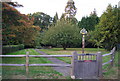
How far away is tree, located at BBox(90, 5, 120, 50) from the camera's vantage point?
22.0 metres

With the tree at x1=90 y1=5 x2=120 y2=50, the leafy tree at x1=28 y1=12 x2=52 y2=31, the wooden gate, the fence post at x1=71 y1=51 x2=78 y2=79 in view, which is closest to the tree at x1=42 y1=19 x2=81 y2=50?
the tree at x1=90 y1=5 x2=120 y2=50

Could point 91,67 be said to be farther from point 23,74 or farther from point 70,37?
point 70,37

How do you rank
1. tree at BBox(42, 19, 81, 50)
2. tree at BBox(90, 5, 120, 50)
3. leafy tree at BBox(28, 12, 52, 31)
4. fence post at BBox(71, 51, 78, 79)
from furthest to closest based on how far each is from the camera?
leafy tree at BBox(28, 12, 52, 31), tree at BBox(42, 19, 81, 50), tree at BBox(90, 5, 120, 50), fence post at BBox(71, 51, 78, 79)

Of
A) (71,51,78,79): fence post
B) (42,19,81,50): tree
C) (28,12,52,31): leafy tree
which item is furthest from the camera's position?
(28,12,52,31): leafy tree

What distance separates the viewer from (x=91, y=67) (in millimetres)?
5934

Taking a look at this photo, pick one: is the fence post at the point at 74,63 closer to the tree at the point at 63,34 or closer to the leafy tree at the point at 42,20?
the tree at the point at 63,34

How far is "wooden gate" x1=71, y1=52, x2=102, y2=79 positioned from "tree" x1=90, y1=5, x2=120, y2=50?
55.9 ft

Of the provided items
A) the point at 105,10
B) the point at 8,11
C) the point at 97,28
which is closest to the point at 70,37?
the point at 97,28

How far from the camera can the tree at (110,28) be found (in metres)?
22.0

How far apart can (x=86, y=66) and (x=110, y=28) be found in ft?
59.2

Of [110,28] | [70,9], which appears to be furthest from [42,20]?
[110,28]

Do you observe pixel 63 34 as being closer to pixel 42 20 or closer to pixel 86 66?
pixel 86 66

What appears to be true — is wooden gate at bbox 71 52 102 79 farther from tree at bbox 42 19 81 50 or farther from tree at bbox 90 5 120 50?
tree at bbox 42 19 81 50

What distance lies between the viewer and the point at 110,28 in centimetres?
2242
